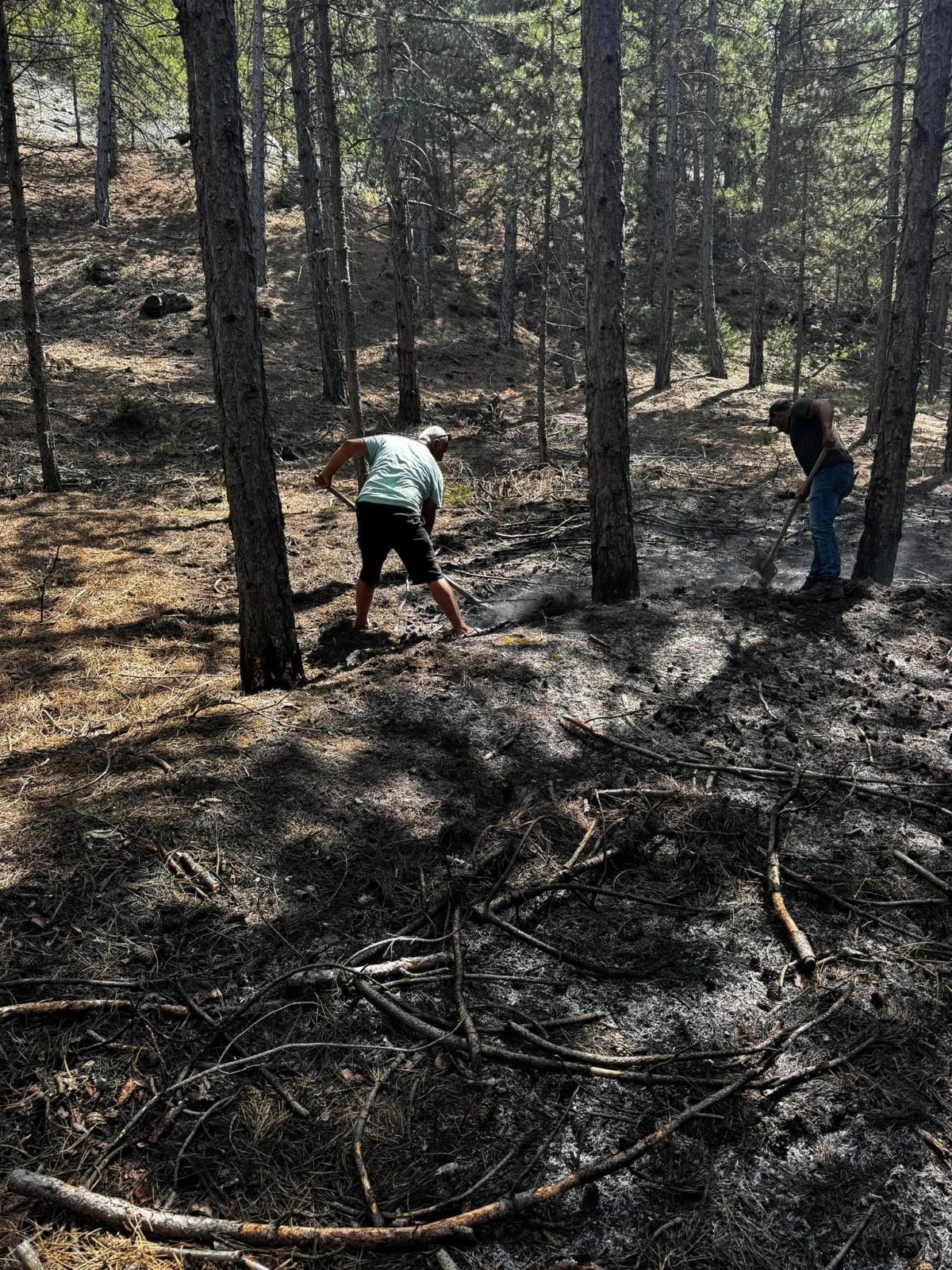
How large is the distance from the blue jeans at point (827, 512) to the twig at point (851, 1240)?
20.5 feet

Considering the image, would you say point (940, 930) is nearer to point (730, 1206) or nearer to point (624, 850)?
point (624, 850)

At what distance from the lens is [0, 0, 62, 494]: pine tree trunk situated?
9.24m

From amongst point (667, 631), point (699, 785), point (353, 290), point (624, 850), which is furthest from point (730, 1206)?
point (353, 290)

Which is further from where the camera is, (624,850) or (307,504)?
(307,504)

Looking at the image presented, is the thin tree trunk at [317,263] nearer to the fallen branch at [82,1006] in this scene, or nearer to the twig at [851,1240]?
the fallen branch at [82,1006]

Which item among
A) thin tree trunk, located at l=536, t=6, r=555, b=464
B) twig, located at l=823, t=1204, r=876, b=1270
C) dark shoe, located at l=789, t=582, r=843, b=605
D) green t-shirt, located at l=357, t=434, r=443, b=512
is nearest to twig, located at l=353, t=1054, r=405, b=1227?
twig, located at l=823, t=1204, r=876, b=1270

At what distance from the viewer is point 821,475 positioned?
7.70 meters

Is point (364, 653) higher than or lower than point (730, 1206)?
higher

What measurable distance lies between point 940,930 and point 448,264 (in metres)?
30.2

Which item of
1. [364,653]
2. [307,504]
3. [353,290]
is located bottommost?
[364,653]

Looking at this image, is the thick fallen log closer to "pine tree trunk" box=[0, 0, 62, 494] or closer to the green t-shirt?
the green t-shirt

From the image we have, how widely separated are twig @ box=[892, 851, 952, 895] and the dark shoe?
12.2 ft

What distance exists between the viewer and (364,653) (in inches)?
250

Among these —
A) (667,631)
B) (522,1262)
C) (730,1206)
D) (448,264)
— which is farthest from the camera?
(448,264)
